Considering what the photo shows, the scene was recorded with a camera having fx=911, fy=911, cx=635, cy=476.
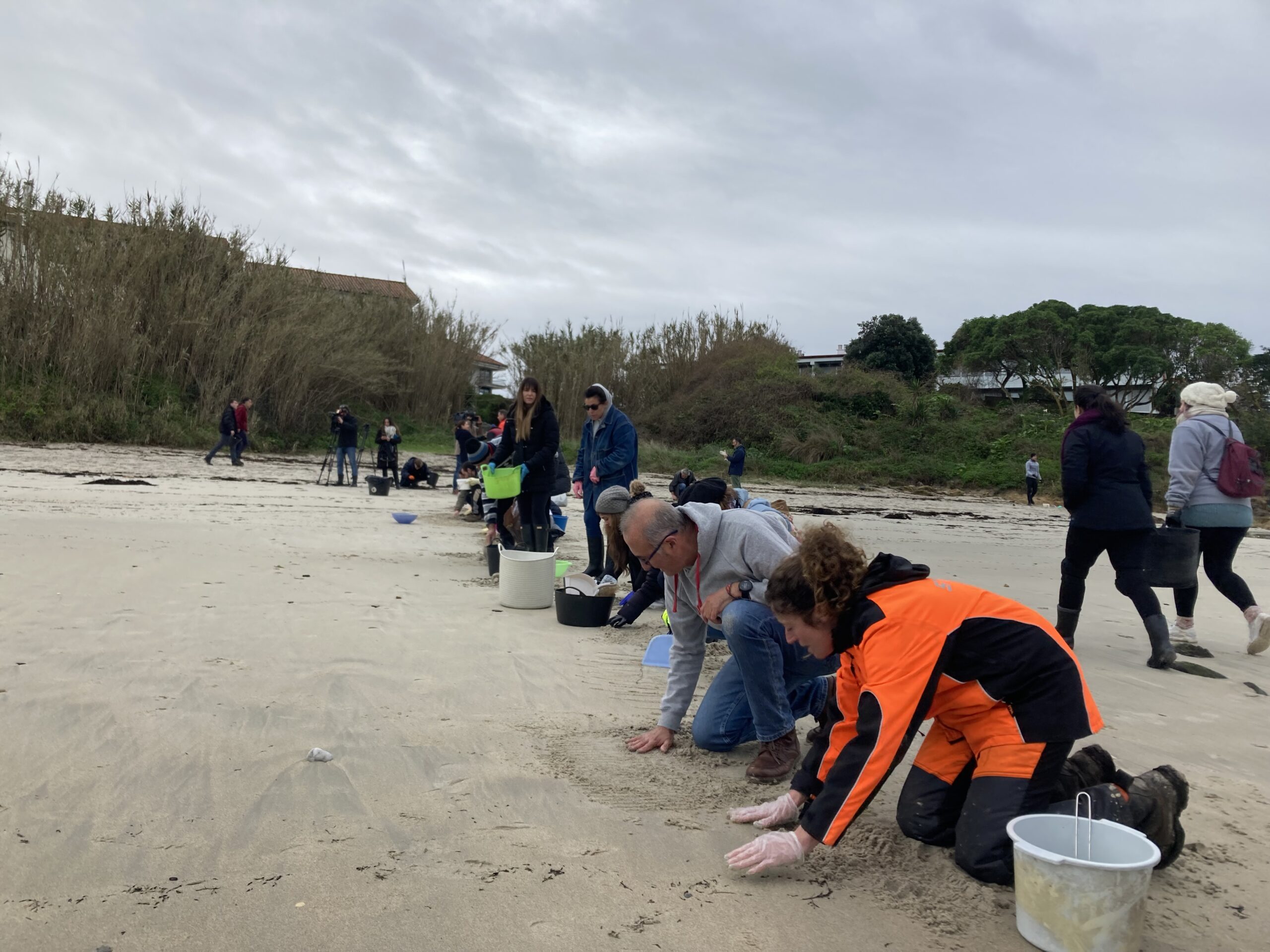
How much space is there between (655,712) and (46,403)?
21331mm

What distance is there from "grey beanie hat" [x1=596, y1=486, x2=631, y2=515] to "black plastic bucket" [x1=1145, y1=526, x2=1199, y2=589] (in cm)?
330

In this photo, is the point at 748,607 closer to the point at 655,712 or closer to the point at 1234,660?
the point at 655,712

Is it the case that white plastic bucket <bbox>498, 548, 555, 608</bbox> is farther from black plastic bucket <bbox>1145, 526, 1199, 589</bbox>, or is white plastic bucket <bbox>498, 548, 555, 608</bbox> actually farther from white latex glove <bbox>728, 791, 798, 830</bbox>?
black plastic bucket <bbox>1145, 526, 1199, 589</bbox>

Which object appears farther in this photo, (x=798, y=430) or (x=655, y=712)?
(x=798, y=430)

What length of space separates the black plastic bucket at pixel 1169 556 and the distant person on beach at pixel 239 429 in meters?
17.4

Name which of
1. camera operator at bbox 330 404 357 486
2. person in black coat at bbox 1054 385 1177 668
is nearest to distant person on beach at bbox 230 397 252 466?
camera operator at bbox 330 404 357 486

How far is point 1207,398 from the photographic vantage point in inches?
226

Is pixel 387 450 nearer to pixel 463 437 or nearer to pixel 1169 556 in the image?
pixel 463 437

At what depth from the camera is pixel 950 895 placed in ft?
8.56

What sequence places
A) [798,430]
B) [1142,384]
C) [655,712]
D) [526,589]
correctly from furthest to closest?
[1142,384], [798,430], [526,589], [655,712]

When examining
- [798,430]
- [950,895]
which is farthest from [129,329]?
[950,895]

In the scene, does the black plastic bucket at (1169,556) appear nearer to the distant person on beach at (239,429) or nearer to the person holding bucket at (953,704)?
the person holding bucket at (953,704)

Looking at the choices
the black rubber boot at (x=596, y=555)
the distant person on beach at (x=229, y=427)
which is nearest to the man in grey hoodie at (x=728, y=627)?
the black rubber boot at (x=596, y=555)

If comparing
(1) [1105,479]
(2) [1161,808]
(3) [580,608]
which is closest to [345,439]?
(3) [580,608]
